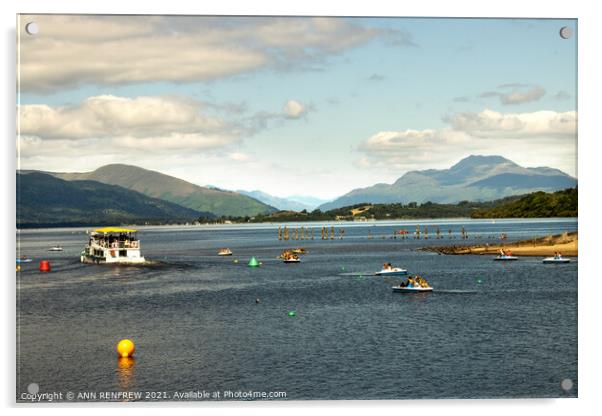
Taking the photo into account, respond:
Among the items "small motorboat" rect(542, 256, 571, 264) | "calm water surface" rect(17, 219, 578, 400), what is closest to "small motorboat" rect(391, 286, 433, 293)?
"calm water surface" rect(17, 219, 578, 400)

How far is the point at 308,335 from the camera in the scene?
160ft

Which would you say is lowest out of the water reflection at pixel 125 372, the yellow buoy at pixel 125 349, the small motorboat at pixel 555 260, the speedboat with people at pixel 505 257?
the water reflection at pixel 125 372

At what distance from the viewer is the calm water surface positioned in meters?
35.8

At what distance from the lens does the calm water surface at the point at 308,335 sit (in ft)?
117

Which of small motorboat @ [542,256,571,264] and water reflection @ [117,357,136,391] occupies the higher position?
small motorboat @ [542,256,571,264]

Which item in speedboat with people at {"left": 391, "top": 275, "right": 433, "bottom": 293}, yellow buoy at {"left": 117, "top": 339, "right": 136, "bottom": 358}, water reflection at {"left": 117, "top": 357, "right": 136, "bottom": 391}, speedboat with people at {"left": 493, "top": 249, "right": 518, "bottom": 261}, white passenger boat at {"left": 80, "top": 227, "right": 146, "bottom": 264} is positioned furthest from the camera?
speedboat with people at {"left": 493, "top": 249, "right": 518, "bottom": 261}

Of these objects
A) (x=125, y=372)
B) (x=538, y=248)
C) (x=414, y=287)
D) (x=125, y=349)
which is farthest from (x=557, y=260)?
(x=125, y=372)

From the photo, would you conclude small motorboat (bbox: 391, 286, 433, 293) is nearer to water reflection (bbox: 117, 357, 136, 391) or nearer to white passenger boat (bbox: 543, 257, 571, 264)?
white passenger boat (bbox: 543, 257, 571, 264)

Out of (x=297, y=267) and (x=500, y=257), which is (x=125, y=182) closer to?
(x=297, y=267)

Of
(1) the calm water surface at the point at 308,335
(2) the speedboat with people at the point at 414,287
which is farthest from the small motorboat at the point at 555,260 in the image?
(2) the speedboat with people at the point at 414,287

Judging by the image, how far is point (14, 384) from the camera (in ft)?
98.4

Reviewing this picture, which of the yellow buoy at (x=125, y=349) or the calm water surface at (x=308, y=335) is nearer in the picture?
the calm water surface at (x=308, y=335)

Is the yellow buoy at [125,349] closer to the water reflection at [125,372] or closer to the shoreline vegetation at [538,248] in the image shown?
the water reflection at [125,372]
